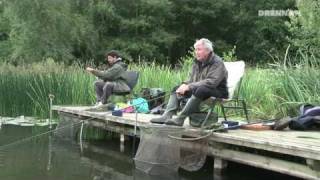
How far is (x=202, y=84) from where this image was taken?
618 centimetres

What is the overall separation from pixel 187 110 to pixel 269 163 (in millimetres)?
1192

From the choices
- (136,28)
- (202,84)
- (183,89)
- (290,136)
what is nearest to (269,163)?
(290,136)

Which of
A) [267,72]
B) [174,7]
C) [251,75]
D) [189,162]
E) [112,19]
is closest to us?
[189,162]

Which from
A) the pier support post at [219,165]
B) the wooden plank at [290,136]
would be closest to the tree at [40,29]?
the pier support post at [219,165]

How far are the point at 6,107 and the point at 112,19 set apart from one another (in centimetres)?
1622

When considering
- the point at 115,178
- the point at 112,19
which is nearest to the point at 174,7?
the point at 112,19

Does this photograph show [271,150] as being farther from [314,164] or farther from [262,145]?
[314,164]

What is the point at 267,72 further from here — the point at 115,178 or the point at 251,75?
the point at 115,178

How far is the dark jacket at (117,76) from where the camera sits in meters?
8.85

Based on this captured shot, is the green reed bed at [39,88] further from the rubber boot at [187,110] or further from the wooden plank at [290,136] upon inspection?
the wooden plank at [290,136]

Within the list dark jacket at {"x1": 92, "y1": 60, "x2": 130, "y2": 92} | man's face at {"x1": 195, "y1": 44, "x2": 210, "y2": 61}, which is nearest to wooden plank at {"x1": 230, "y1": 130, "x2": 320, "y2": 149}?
man's face at {"x1": 195, "y1": 44, "x2": 210, "y2": 61}

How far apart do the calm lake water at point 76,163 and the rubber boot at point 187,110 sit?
Result: 0.60 m

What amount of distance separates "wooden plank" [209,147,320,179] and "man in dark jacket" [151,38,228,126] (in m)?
0.53

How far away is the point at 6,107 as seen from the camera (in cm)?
1238
